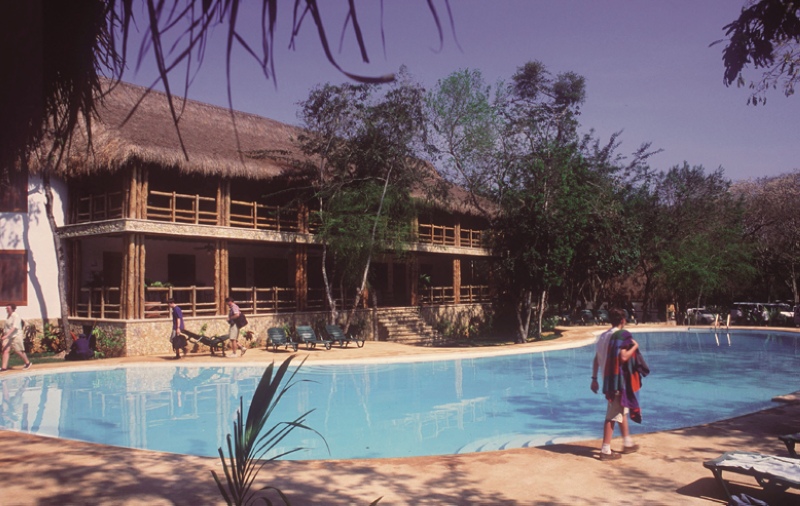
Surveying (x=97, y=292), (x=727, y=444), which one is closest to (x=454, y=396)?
(x=727, y=444)

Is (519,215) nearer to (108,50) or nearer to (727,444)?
(727,444)

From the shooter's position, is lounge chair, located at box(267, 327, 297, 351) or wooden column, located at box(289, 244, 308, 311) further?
wooden column, located at box(289, 244, 308, 311)

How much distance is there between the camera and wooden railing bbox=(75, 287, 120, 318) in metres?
17.2

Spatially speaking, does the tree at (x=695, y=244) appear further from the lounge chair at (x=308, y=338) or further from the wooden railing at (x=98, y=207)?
the wooden railing at (x=98, y=207)

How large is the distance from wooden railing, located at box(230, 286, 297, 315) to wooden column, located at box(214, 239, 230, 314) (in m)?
1.02

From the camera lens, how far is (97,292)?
59.8 feet

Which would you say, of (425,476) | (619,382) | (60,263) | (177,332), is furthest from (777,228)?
(425,476)

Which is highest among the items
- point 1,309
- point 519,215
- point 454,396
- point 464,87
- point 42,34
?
point 464,87

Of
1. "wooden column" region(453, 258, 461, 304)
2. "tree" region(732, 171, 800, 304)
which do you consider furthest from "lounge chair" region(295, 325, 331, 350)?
"tree" region(732, 171, 800, 304)

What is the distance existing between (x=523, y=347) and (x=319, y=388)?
728 cm

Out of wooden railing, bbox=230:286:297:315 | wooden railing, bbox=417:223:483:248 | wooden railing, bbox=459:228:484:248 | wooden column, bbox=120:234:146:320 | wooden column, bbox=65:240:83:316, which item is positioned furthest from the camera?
wooden railing, bbox=459:228:484:248

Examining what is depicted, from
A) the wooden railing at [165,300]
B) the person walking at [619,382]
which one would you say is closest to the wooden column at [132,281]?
the wooden railing at [165,300]

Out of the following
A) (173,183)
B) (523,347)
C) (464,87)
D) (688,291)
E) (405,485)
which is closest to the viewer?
(405,485)

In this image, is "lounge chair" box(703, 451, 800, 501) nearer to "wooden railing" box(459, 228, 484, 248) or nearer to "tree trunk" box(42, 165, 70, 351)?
"tree trunk" box(42, 165, 70, 351)
